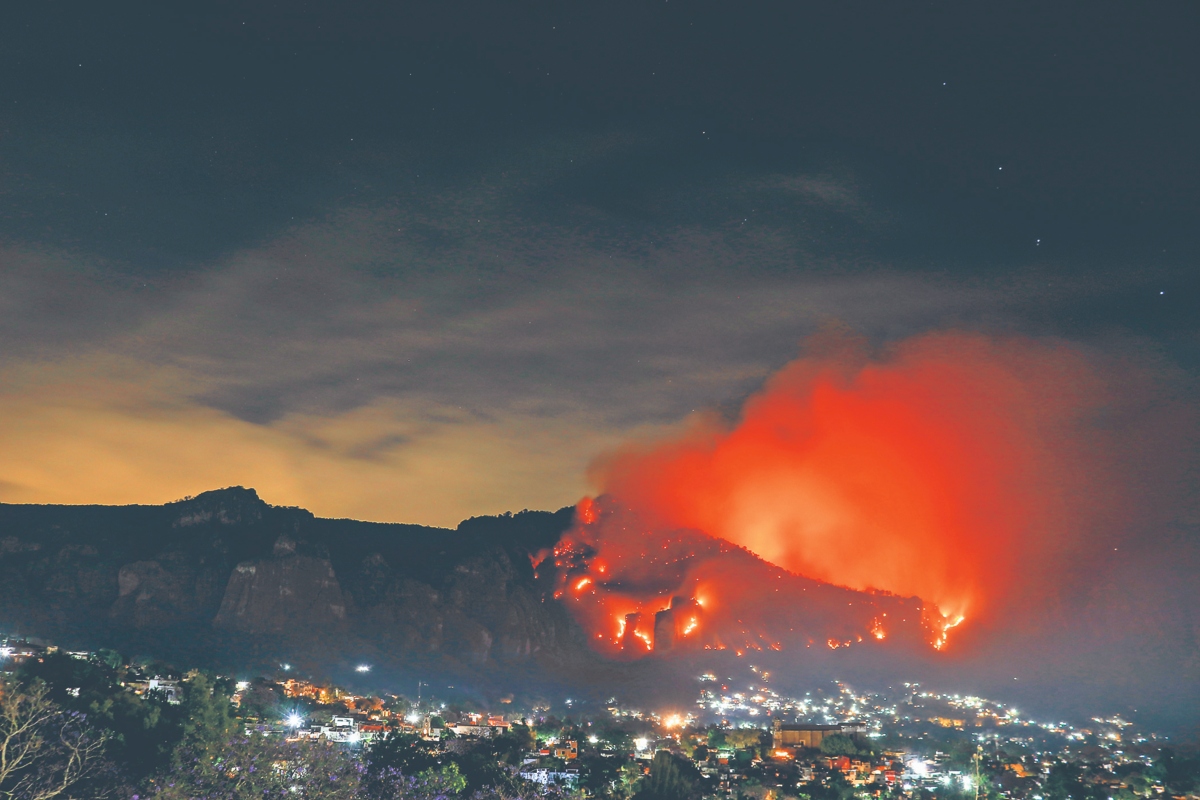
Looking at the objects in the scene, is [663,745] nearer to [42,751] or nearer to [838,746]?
[838,746]

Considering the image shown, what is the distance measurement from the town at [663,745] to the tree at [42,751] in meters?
10.4

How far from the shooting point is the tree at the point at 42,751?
5794cm

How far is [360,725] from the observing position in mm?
132000

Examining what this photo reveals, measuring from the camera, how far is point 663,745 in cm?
14038

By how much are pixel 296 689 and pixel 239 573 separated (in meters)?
44.7

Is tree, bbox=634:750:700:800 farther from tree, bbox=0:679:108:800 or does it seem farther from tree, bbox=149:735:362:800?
tree, bbox=0:679:108:800

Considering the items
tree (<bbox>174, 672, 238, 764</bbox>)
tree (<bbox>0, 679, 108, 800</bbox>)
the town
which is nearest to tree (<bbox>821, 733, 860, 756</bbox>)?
the town

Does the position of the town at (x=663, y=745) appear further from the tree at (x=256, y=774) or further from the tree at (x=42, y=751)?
the tree at (x=42, y=751)

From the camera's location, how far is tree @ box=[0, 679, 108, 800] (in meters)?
57.9

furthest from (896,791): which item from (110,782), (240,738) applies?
(110,782)

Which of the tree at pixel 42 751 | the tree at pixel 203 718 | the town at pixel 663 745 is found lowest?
the tree at pixel 42 751

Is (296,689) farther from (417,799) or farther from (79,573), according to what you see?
(417,799)

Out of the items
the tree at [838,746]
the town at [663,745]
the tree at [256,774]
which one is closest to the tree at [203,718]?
the tree at [256,774]

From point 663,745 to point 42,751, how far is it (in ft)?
297
